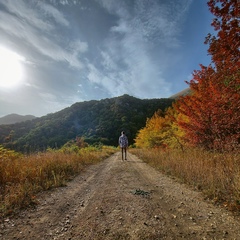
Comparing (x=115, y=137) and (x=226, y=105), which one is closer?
(x=226, y=105)

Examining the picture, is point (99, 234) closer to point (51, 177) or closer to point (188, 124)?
point (51, 177)

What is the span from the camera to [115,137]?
73125 millimetres

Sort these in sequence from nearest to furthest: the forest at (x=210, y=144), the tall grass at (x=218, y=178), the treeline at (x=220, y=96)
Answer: the tall grass at (x=218, y=178) < the forest at (x=210, y=144) < the treeline at (x=220, y=96)

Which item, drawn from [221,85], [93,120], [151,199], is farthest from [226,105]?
[93,120]

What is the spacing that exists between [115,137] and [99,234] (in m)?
70.7

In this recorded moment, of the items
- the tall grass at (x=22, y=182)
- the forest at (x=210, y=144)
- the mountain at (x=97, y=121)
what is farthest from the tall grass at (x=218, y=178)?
the mountain at (x=97, y=121)

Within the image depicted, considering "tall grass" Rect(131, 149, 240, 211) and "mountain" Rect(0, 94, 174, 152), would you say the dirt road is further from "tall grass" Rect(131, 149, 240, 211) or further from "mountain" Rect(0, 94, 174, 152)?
"mountain" Rect(0, 94, 174, 152)

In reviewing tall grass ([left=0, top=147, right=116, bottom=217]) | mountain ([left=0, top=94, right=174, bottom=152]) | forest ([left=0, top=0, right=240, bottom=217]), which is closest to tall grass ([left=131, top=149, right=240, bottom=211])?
forest ([left=0, top=0, right=240, bottom=217])

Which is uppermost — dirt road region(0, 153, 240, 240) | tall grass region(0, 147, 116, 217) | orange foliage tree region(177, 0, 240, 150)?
A: orange foliage tree region(177, 0, 240, 150)

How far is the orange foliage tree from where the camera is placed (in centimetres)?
743

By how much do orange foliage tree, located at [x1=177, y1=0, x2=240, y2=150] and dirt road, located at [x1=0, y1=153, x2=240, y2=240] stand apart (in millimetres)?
2627

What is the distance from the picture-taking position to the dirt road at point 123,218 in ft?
8.92

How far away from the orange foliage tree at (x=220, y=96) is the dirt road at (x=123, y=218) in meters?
2.63

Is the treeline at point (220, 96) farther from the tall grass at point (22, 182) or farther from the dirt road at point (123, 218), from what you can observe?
the tall grass at point (22, 182)
